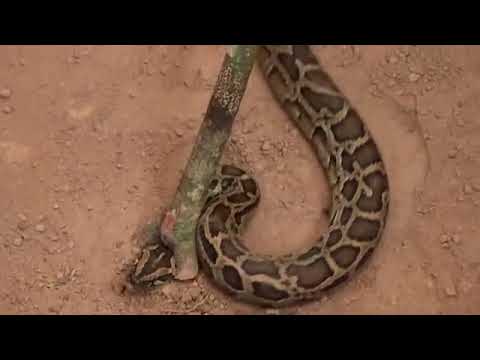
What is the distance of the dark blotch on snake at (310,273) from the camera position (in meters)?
4.40

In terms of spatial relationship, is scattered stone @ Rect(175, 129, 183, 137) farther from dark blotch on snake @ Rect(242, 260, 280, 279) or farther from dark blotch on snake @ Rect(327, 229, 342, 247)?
dark blotch on snake @ Rect(327, 229, 342, 247)

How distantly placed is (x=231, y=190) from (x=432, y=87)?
1.61m

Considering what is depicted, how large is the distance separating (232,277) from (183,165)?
0.89 metres

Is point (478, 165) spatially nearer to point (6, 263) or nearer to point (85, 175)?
point (85, 175)

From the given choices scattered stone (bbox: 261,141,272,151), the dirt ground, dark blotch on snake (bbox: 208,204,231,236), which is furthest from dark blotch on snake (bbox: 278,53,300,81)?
dark blotch on snake (bbox: 208,204,231,236)

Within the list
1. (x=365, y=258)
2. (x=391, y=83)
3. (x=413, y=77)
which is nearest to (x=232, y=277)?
(x=365, y=258)

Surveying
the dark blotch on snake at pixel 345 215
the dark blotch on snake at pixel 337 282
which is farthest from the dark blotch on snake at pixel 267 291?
the dark blotch on snake at pixel 345 215

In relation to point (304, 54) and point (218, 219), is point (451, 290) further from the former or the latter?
point (304, 54)

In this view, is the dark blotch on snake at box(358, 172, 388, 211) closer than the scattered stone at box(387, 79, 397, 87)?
Yes

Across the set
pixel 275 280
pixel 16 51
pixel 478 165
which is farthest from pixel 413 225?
pixel 16 51

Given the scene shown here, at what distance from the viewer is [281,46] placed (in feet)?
17.3

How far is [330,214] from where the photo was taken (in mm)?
4820

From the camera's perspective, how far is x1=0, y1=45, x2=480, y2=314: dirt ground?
→ 449 cm

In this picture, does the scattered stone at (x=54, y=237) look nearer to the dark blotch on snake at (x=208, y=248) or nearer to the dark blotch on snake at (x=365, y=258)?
the dark blotch on snake at (x=208, y=248)
